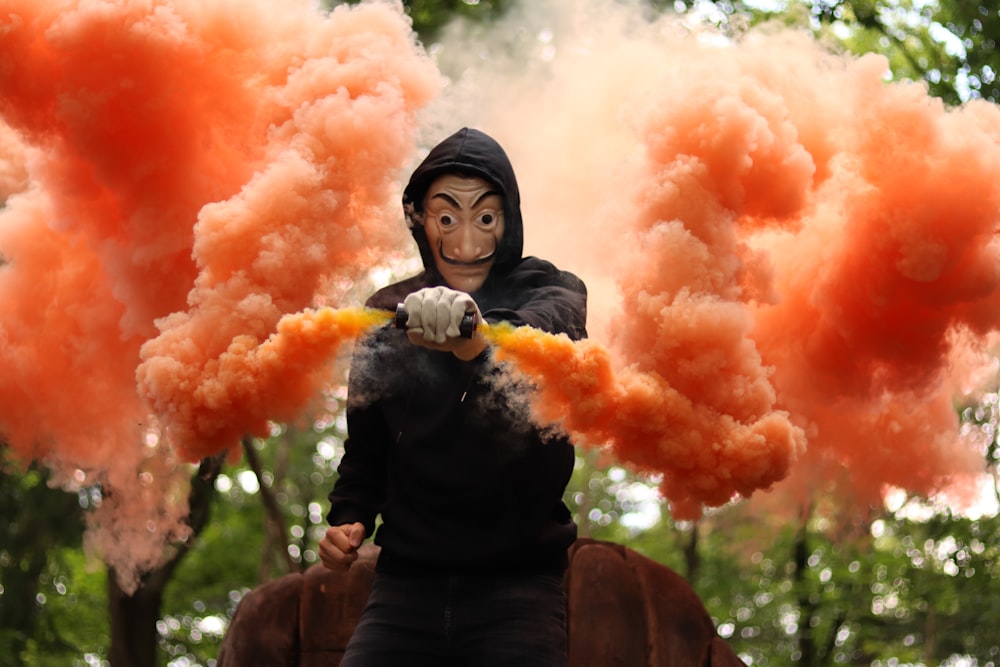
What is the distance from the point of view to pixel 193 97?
13.3 feet

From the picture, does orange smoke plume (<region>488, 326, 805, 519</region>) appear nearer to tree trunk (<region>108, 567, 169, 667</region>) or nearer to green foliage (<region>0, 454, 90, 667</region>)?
tree trunk (<region>108, 567, 169, 667</region>)

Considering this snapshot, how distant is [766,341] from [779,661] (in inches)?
405

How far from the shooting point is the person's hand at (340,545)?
11.8ft

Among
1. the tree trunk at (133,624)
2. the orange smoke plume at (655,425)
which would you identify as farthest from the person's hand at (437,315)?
the tree trunk at (133,624)

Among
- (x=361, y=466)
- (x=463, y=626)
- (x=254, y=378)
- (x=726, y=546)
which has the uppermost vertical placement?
(x=254, y=378)

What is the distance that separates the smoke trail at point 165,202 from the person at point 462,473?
28 cm

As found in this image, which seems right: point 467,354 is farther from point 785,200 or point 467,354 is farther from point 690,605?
point 690,605

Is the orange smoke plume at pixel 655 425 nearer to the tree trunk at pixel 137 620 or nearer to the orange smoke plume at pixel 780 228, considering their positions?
the orange smoke plume at pixel 780 228

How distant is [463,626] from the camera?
3.57 meters

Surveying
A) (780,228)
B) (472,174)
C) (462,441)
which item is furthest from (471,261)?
(780,228)

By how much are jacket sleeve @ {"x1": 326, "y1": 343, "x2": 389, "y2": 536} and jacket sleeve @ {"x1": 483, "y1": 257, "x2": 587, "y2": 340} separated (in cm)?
52

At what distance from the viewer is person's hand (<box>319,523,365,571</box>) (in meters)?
3.61

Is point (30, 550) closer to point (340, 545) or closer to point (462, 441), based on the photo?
point (340, 545)

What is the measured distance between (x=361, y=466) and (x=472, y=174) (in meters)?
1.00
